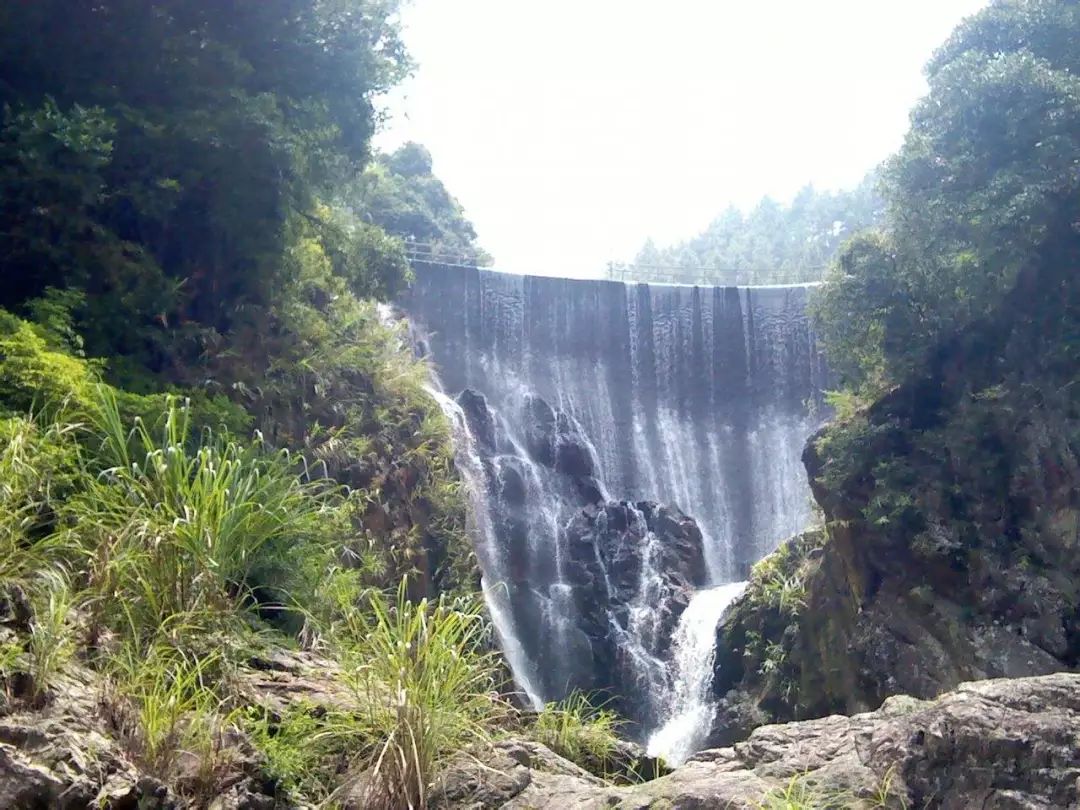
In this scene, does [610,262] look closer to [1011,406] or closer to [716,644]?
[716,644]

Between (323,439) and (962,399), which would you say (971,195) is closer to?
(962,399)

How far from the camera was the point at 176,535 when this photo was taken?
12.7 feet

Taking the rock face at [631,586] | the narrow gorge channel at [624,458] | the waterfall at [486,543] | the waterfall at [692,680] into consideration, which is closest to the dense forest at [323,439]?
the waterfall at [692,680]

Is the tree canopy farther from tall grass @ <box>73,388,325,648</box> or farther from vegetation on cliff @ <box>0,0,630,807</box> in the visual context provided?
tall grass @ <box>73,388,325,648</box>

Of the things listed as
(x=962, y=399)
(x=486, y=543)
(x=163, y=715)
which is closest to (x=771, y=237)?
(x=486, y=543)

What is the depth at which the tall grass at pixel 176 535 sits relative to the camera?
3781 mm

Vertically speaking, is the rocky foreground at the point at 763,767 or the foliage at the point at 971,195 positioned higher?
the foliage at the point at 971,195

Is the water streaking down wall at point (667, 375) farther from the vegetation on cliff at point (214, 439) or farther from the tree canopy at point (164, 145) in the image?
the tree canopy at point (164, 145)

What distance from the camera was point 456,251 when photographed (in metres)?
24.7

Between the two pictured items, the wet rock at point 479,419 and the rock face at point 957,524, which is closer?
the rock face at point 957,524

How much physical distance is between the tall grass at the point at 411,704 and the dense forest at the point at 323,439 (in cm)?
2

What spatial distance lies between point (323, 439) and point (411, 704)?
6547 millimetres

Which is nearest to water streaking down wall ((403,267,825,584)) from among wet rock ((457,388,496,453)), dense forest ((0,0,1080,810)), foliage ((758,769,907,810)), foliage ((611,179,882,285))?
wet rock ((457,388,496,453))

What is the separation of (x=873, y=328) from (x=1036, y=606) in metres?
3.68
